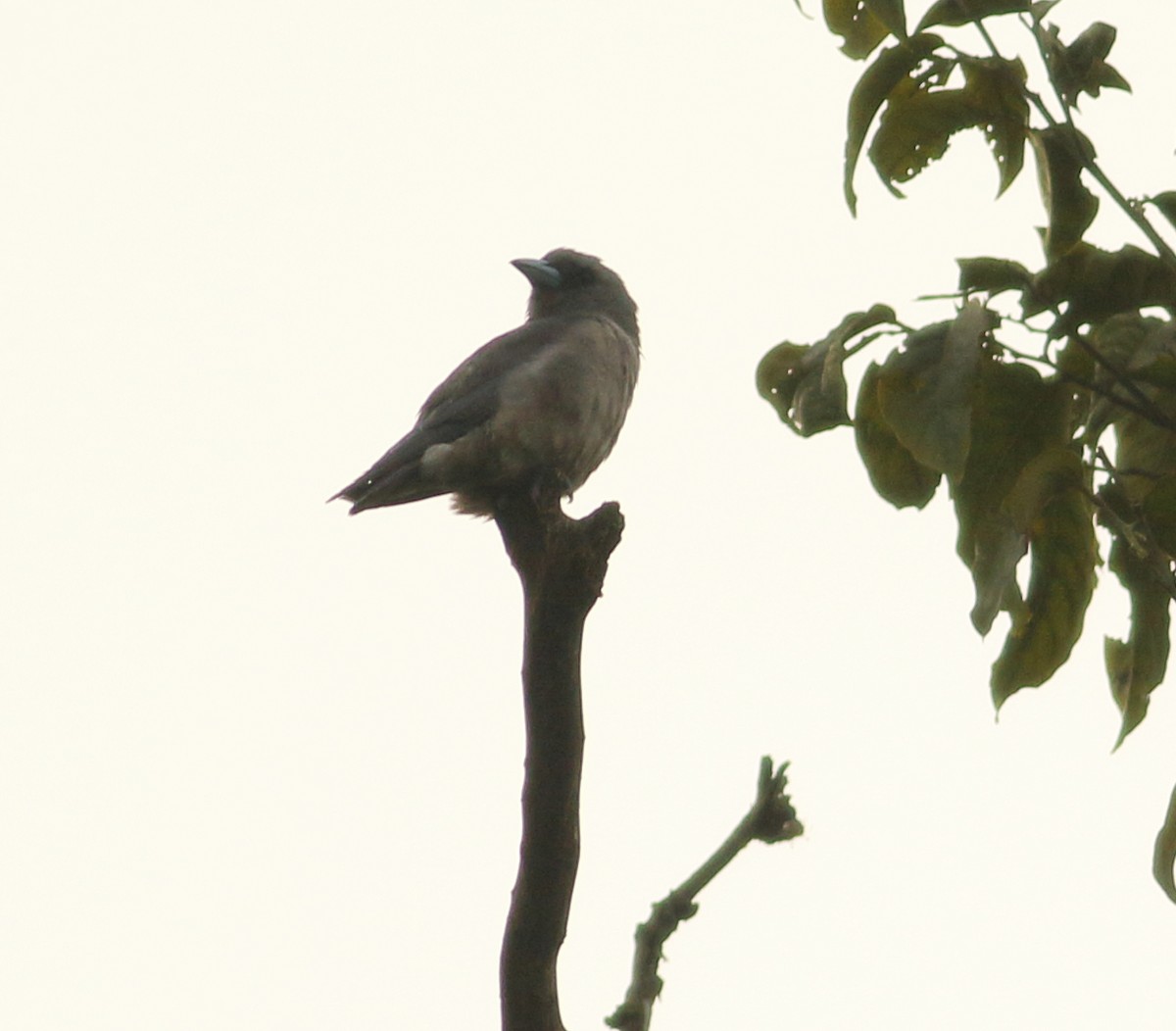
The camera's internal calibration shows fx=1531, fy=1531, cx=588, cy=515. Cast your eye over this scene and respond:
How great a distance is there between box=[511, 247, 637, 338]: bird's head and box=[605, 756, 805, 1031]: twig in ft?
14.6

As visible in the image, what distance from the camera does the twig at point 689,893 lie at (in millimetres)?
1908

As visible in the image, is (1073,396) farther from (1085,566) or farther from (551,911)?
(551,911)

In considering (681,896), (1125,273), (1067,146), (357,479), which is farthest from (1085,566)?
(357,479)

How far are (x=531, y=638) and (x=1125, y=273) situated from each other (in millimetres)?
1087

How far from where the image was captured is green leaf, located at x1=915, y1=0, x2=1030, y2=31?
6.38 ft

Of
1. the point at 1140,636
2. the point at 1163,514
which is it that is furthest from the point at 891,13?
the point at 1140,636

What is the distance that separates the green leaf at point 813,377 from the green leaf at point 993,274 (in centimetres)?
12

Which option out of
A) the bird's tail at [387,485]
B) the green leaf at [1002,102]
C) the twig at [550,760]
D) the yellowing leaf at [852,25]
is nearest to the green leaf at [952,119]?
the green leaf at [1002,102]

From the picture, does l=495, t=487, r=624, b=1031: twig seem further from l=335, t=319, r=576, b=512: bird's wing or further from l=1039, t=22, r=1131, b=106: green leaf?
l=335, t=319, r=576, b=512: bird's wing

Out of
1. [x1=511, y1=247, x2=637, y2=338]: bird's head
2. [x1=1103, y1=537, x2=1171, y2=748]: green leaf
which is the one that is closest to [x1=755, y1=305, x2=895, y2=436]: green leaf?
[x1=1103, y1=537, x2=1171, y2=748]: green leaf

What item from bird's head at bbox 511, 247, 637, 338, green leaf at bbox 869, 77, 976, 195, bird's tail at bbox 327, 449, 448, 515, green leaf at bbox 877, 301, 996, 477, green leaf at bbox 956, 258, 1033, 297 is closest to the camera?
green leaf at bbox 877, 301, 996, 477

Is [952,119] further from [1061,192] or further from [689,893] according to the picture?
[689,893]

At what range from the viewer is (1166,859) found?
1929 millimetres

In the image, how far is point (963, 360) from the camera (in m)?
1.77
